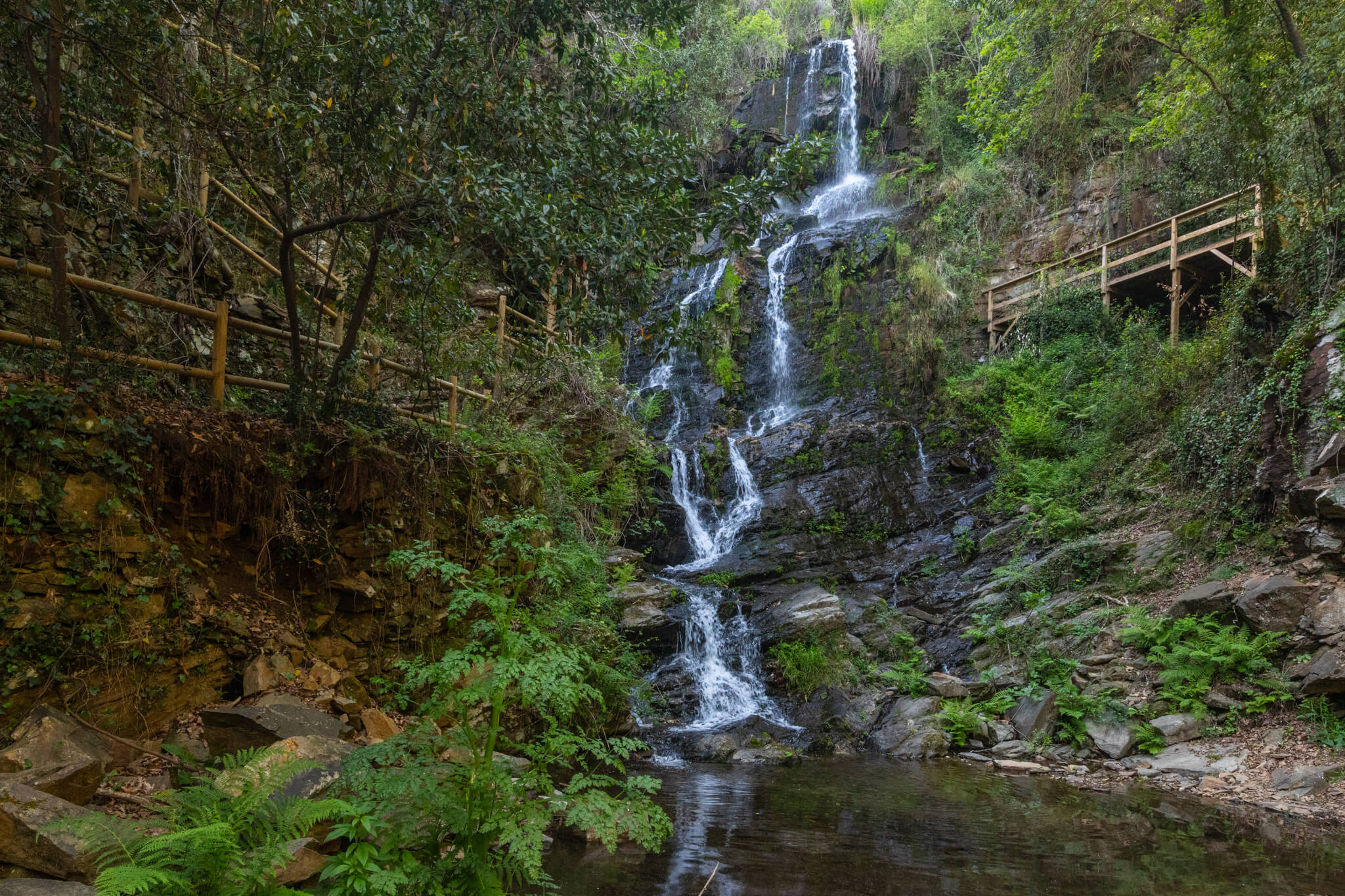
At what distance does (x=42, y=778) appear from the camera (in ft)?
10.1

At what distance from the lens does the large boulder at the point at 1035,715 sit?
8.52 meters

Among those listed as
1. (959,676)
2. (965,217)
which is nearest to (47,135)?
(959,676)

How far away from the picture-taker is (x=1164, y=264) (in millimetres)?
14000

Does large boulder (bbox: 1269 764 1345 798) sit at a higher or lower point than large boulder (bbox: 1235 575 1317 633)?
lower

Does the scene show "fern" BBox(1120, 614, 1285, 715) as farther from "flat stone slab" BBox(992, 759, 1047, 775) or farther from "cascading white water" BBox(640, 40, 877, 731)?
"cascading white water" BBox(640, 40, 877, 731)

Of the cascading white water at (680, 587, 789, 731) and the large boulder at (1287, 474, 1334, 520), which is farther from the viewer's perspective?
the cascading white water at (680, 587, 789, 731)

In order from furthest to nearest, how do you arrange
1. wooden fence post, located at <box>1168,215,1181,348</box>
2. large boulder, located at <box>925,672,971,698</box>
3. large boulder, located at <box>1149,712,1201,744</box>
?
wooden fence post, located at <box>1168,215,1181,348</box> < large boulder, located at <box>925,672,971,698</box> < large boulder, located at <box>1149,712,1201,744</box>

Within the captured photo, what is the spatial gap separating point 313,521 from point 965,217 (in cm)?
1914

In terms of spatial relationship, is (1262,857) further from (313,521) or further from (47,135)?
(47,135)

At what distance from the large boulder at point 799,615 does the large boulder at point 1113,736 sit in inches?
150

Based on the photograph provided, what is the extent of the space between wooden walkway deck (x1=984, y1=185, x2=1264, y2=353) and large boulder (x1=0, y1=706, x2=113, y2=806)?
46.1ft

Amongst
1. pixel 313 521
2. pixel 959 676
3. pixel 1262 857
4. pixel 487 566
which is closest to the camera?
pixel 487 566

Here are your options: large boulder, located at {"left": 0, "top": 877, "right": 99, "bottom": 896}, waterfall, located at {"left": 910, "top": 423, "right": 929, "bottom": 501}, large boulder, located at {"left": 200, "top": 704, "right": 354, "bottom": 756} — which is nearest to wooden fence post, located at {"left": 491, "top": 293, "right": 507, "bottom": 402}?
large boulder, located at {"left": 200, "top": 704, "right": 354, "bottom": 756}

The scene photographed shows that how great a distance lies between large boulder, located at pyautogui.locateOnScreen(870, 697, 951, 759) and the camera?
8.74m
